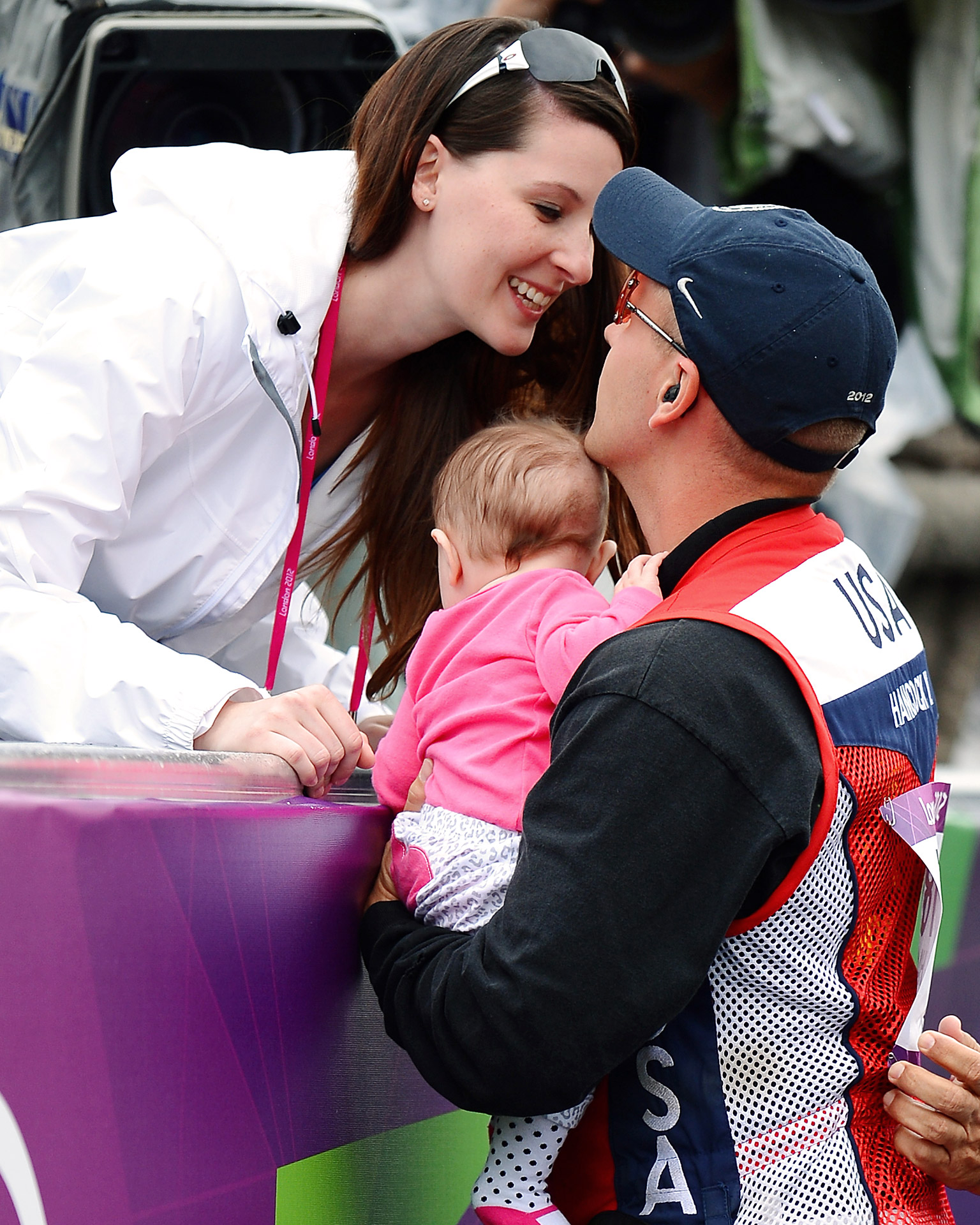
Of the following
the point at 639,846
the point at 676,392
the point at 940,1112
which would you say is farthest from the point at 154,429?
the point at 940,1112

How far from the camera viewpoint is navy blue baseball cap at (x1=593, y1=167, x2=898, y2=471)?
46.9 inches

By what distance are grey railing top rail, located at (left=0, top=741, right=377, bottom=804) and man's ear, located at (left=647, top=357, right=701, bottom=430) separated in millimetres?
472

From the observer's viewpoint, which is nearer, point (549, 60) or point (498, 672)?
point (498, 672)

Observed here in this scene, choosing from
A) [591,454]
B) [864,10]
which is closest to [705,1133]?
[591,454]

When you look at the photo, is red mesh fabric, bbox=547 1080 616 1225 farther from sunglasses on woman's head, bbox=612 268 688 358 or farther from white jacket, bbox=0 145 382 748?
sunglasses on woman's head, bbox=612 268 688 358

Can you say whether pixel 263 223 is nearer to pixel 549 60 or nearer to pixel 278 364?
pixel 278 364

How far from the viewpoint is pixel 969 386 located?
3.86 metres

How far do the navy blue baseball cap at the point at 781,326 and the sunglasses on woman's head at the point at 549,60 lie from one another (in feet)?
2.35

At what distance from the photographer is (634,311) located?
1.33m

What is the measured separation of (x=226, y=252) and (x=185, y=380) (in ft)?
0.61

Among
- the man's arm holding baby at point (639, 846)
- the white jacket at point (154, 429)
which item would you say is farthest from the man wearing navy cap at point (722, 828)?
the white jacket at point (154, 429)

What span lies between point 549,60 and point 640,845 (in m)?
1.26

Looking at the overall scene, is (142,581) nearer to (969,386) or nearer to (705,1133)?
(705,1133)

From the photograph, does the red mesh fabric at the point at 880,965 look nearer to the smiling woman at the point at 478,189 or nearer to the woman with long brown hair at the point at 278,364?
the woman with long brown hair at the point at 278,364
